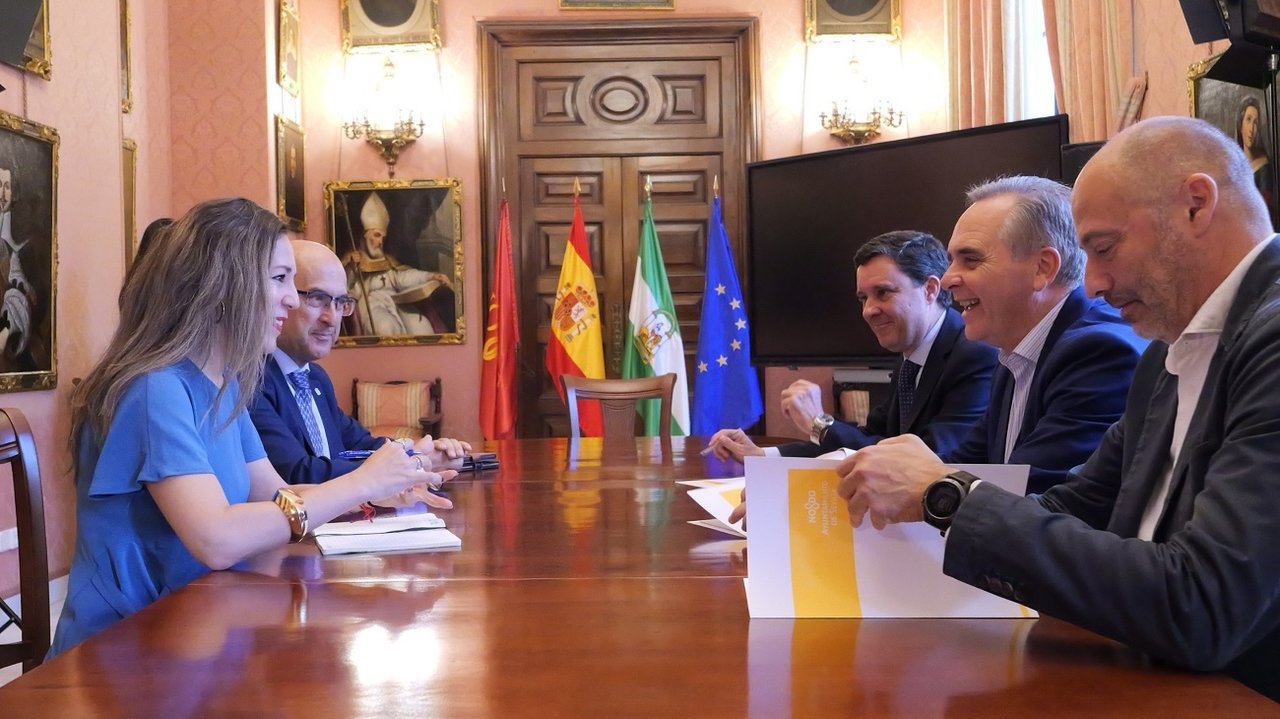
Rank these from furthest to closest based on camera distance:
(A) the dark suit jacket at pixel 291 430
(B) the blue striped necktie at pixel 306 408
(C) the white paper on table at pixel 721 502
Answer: (B) the blue striped necktie at pixel 306 408 → (A) the dark suit jacket at pixel 291 430 → (C) the white paper on table at pixel 721 502

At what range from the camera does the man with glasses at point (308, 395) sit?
3.00 m

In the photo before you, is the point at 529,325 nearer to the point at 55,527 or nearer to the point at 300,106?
the point at 300,106

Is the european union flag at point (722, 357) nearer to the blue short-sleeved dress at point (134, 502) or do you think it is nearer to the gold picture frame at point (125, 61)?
the gold picture frame at point (125, 61)

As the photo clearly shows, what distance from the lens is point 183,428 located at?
1.97m

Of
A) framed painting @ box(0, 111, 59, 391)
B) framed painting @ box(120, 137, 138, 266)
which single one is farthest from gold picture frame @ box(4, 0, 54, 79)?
framed painting @ box(120, 137, 138, 266)

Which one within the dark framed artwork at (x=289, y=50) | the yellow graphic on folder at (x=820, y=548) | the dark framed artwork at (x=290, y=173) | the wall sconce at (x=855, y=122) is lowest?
the yellow graphic on folder at (x=820, y=548)

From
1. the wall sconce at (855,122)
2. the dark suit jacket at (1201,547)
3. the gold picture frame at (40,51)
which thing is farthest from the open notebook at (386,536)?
the wall sconce at (855,122)

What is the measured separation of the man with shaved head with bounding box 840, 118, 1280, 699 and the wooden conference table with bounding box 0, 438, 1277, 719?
80 mm

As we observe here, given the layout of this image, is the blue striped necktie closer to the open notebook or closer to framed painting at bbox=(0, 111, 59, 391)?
the open notebook

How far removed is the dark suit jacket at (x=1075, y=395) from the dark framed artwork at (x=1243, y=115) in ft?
4.15

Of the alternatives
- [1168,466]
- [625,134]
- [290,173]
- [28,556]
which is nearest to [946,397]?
[1168,466]

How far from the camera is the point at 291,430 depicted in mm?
3209

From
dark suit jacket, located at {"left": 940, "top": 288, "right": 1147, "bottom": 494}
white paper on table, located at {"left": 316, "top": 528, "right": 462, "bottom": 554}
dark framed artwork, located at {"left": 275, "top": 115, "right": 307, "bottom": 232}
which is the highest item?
dark framed artwork, located at {"left": 275, "top": 115, "right": 307, "bottom": 232}

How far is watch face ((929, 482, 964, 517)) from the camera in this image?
4.67 feet
